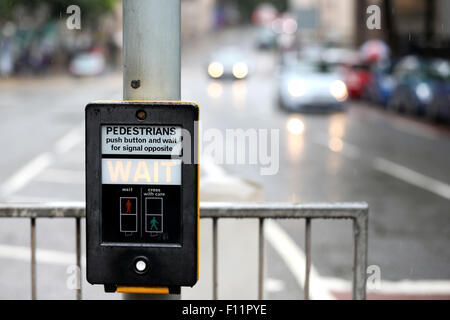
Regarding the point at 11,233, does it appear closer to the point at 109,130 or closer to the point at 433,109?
the point at 109,130

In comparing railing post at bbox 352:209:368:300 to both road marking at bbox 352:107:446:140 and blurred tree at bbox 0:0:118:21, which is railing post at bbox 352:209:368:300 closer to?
road marking at bbox 352:107:446:140

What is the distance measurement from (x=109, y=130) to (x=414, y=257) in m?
6.37

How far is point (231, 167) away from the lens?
15.0m

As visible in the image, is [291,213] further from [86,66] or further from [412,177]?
[86,66]

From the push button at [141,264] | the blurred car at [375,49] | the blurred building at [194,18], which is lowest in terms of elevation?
the push button at [141,264]

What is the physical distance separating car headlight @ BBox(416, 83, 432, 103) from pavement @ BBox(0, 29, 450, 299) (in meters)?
0.83

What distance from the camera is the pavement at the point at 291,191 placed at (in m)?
5.17

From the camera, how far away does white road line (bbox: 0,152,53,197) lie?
12.6 m

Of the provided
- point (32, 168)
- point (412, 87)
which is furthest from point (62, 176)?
point (412, 87)

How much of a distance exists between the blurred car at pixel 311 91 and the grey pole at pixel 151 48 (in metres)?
22.3

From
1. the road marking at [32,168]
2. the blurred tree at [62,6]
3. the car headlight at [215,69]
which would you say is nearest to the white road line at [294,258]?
the road marking at [32,168]

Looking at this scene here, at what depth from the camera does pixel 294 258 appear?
8422 mm

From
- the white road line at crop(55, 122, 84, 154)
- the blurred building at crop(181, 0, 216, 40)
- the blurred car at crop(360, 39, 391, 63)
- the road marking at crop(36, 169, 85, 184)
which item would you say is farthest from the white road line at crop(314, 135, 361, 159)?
the blurred building at crop(181, 0, 216, 40)

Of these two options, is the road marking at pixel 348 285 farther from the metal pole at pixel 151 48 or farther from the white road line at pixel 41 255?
the metal pole at pixel 151 48
